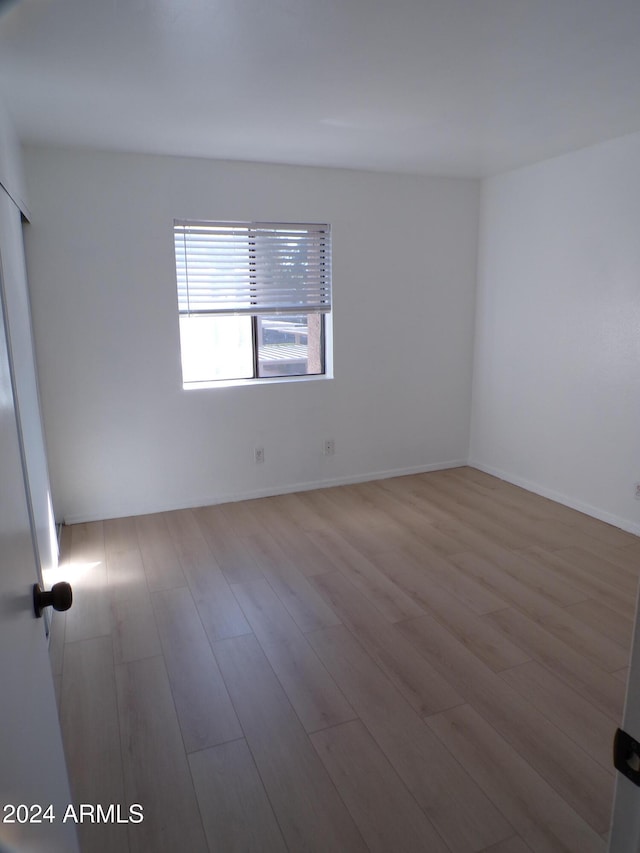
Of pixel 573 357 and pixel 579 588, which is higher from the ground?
pixel 573 357

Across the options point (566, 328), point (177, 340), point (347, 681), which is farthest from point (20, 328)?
point (566, 328)

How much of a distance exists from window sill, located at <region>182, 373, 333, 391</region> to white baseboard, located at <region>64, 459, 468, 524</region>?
81 centimetres

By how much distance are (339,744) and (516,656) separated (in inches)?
35.2

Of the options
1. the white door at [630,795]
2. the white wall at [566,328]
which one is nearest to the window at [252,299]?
the white wall at [566,328]

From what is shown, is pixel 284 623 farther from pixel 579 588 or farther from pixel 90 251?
pixel 90 251

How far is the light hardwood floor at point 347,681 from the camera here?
1.62 meters

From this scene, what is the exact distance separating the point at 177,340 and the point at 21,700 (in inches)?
126

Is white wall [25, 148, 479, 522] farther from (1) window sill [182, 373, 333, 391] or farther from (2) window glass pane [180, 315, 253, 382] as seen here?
(2) window glass pane [180, 315, 253, 382]

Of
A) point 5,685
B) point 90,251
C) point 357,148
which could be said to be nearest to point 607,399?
point 357,148

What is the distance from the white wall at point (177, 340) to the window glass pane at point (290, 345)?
19 cm

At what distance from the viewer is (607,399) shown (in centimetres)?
360

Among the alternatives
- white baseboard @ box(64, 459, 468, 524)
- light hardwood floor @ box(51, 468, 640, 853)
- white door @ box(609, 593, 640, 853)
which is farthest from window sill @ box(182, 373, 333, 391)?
white door @ box(609, 593, 640, 853)

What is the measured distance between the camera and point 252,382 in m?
4.13

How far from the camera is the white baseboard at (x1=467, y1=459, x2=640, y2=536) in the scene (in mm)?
3568
